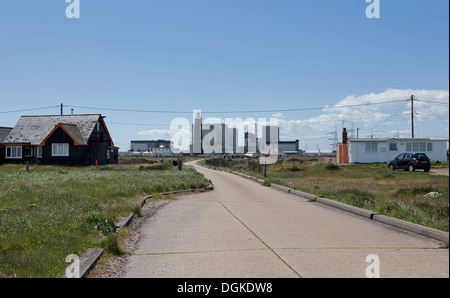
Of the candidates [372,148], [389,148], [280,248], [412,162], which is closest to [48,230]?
[280,248]

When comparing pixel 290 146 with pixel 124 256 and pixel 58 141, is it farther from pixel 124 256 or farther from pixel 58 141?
pixel 124 256

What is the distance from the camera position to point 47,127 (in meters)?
54.5

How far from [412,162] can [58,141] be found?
129 feet

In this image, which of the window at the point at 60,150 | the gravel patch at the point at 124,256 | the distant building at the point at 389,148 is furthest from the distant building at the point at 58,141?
the gravel patch at the point at 124,256

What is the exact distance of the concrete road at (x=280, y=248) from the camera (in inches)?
239

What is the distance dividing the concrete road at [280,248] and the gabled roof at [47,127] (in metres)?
42.6

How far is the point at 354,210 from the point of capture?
1279cm

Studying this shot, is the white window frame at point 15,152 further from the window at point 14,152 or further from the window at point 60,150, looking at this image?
the window at point 60,150

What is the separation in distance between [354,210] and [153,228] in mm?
6219

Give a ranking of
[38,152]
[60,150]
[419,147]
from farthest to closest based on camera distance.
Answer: [419,147] → [38,152] → [60,150]

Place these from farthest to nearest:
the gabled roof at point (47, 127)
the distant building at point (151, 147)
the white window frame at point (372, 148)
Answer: the distant building at point (151, 147) → the white window frame at point (372, 148) → the gabled roof at point (47, 127)
